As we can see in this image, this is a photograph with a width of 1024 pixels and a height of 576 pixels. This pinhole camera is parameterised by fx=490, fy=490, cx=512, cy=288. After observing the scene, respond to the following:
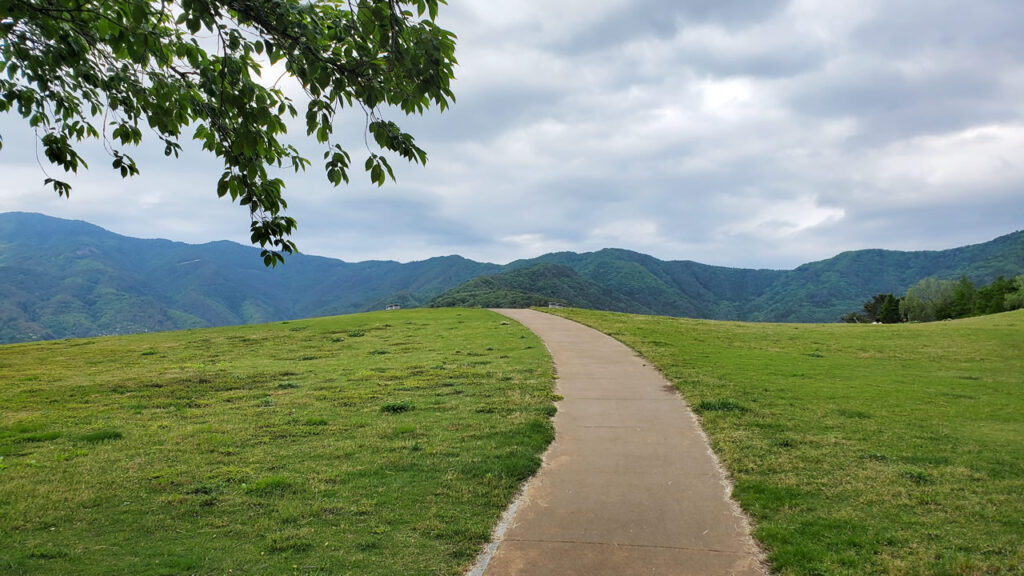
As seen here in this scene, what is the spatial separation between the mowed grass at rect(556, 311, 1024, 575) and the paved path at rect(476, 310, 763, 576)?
14.8 inches

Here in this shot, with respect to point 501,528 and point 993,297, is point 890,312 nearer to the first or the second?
point 993,297

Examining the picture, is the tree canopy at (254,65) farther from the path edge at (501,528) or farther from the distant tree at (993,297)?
the distant tree at (993,297)

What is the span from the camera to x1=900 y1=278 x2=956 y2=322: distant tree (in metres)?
69.8

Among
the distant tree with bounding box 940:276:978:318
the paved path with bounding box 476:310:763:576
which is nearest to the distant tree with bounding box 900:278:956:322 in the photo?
the distant tree with bounding box 940:276:978:318

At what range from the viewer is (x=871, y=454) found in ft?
21.9

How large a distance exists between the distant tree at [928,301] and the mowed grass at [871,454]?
69.0 m

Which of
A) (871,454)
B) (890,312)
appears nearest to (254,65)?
(871,454)

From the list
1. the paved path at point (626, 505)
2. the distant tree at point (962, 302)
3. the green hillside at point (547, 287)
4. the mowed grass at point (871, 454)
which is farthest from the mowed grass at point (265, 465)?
the green hillside at point (547, 287)

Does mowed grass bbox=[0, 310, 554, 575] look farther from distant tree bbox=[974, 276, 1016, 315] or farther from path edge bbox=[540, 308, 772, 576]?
distant tree bbox=[974, 276, 1016, 315]

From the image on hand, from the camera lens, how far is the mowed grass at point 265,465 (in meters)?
4.30

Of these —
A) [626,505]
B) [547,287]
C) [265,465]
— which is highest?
[547,287]

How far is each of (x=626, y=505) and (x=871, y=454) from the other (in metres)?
3.99

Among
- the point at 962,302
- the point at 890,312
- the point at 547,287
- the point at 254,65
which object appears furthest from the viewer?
the point at 547,287

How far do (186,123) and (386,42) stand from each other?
2364 mm
